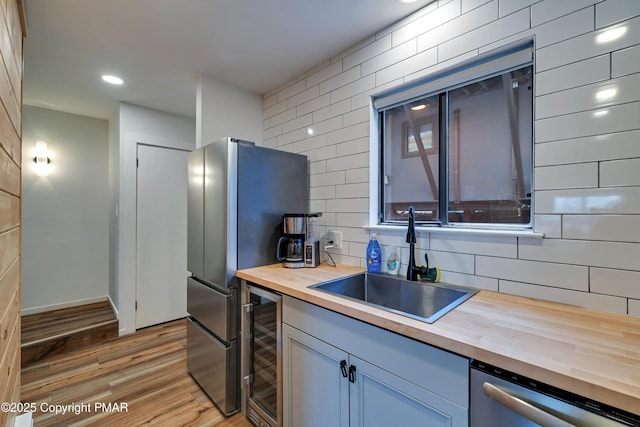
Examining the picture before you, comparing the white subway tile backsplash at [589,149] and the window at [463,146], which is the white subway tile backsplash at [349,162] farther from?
the white subway tile backsplash at [589,149]

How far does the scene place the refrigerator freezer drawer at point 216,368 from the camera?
1.68 m

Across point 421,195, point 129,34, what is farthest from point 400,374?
point 129,34

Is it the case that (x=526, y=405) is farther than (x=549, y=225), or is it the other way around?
(x=549, y=225)

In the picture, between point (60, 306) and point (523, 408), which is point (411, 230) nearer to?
point (523, 408)

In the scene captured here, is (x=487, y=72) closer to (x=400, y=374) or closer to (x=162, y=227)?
(x=400, y=374)

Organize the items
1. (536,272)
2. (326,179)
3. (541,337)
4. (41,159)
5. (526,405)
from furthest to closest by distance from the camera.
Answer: (41,159) < (326,179) < (536,272) < (541,337) < (526,405)

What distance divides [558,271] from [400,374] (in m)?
0.80

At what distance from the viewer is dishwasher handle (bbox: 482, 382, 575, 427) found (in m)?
0.63

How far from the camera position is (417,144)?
1739mm

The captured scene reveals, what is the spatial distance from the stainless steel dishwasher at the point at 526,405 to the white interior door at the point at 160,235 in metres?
3.20

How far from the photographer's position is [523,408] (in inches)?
26.5

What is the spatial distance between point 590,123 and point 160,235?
356 centimetres

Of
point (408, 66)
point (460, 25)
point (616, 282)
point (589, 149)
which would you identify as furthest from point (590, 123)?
point (408, 66)

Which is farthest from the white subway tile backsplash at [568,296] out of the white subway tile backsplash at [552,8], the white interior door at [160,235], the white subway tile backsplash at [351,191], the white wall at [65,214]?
the white wall at [65,214]
